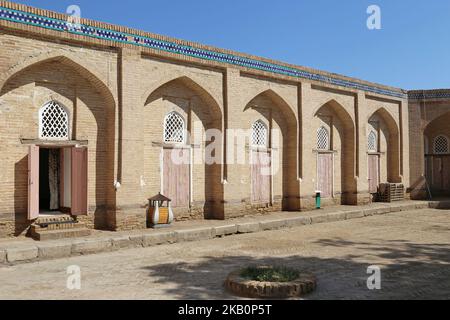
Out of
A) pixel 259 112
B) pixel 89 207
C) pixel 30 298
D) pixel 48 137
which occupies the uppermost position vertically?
pixel 259 112

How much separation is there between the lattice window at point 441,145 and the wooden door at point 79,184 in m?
17.8

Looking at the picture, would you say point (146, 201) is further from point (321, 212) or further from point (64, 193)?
point (321, 212)

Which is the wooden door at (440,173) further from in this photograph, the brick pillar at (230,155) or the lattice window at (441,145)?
the brick pillar at (230,155)

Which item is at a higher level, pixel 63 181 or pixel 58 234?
pixel 63 181

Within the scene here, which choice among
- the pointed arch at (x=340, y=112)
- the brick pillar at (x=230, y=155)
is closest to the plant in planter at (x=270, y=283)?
the brick pillar at (x=230, y=155)

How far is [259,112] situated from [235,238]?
5093mm

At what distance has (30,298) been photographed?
19.7 ft

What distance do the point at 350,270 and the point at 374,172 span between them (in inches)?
491

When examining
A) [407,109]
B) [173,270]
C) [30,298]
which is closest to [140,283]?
[173,270]

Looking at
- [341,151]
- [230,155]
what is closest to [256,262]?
[230,155]

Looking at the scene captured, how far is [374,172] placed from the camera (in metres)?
19.2

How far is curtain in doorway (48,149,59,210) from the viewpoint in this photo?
11.2m

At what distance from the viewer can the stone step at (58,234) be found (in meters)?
9.60

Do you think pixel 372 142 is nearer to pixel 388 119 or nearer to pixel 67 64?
pixel 388 119
